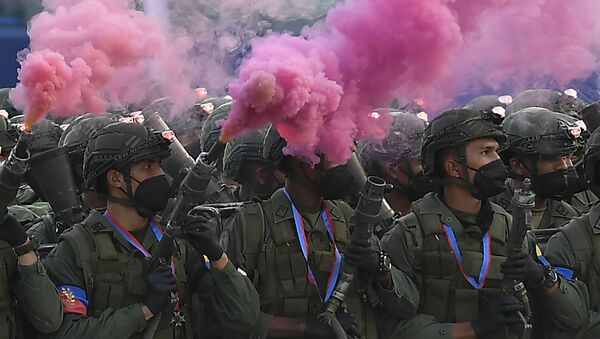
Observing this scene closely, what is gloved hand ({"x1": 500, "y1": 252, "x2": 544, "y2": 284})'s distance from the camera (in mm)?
5555

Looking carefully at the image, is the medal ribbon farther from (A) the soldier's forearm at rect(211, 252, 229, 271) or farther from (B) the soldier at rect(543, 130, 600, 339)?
(B) the soldier at rect(543, 130, 600, 339)

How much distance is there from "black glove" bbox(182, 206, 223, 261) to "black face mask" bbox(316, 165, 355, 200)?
0.94 metres

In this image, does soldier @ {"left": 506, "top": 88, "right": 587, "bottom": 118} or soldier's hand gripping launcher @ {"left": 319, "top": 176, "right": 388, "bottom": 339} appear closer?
soldier's hand gripping launcher @ {"left": 319, "top": 176, "right": 388, "bottom": 339}

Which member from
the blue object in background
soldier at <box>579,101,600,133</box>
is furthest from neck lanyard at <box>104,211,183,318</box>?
the blue object in background

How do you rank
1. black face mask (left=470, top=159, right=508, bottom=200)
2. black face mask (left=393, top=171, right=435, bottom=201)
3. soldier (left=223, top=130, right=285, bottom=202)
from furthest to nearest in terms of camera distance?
black face mask (left=393, top=171, right=435, bottom=201) < soldier (left=223, top=130, right=285, bottom=202) < black face mask (left=470, top=159, right=508, bottom=200)

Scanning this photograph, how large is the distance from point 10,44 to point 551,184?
1559 centimetres

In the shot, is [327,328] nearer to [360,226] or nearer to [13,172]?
[360,226]

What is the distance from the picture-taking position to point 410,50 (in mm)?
5672

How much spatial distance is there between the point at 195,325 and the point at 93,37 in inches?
Answer: 84.1

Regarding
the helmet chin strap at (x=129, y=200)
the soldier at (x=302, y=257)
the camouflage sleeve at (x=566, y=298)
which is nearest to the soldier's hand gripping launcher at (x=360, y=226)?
the soldier at (x=302, y=257)

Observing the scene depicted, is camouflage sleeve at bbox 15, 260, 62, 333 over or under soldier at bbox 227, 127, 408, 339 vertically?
over

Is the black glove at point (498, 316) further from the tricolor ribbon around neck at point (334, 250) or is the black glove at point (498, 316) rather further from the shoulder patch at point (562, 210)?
the shoulder patch at point (562, 210)

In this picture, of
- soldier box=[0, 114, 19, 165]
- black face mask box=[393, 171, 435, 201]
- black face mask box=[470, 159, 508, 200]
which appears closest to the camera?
black face mask box=[470, 159, 508, 200]

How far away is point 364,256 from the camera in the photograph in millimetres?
5453
